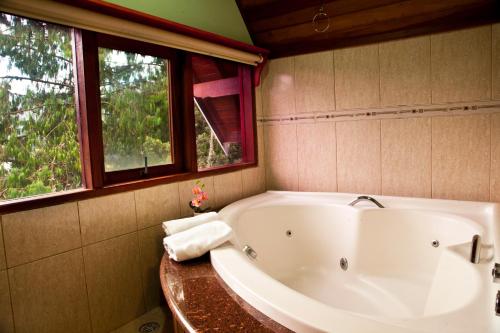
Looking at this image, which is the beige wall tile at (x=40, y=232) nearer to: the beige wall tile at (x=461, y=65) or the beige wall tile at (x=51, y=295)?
the beige wall tile at (x=51, y=295)

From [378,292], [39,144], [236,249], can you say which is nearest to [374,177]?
[378,292]

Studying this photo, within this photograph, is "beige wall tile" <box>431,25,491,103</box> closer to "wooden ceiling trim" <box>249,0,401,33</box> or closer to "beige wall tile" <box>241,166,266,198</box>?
"wooden ceiling trim" <box>249,0,401,33</box>

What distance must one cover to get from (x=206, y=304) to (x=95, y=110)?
114cm

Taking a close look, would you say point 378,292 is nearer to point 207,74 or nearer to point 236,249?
point 236,249

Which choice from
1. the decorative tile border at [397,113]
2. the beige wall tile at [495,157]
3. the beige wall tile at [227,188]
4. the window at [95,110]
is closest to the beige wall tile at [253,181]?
the beige wall tile at [227,188]

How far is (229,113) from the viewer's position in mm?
2799

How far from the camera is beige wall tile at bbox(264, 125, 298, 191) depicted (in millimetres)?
2828

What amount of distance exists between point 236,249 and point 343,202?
1126 millimetres

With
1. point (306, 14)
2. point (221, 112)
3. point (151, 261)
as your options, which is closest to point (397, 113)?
point (306, 14)

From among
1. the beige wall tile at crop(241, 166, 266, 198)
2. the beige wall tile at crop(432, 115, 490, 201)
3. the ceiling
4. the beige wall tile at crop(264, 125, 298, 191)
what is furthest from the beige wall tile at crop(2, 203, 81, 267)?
the beige wall tile at crop(432, 115, 490, 201)

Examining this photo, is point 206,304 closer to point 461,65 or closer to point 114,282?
point 114,282

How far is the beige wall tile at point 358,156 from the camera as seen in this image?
2.46 metres

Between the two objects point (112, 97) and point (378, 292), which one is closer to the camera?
point (112, 97)

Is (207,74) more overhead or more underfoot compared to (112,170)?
more overhead
